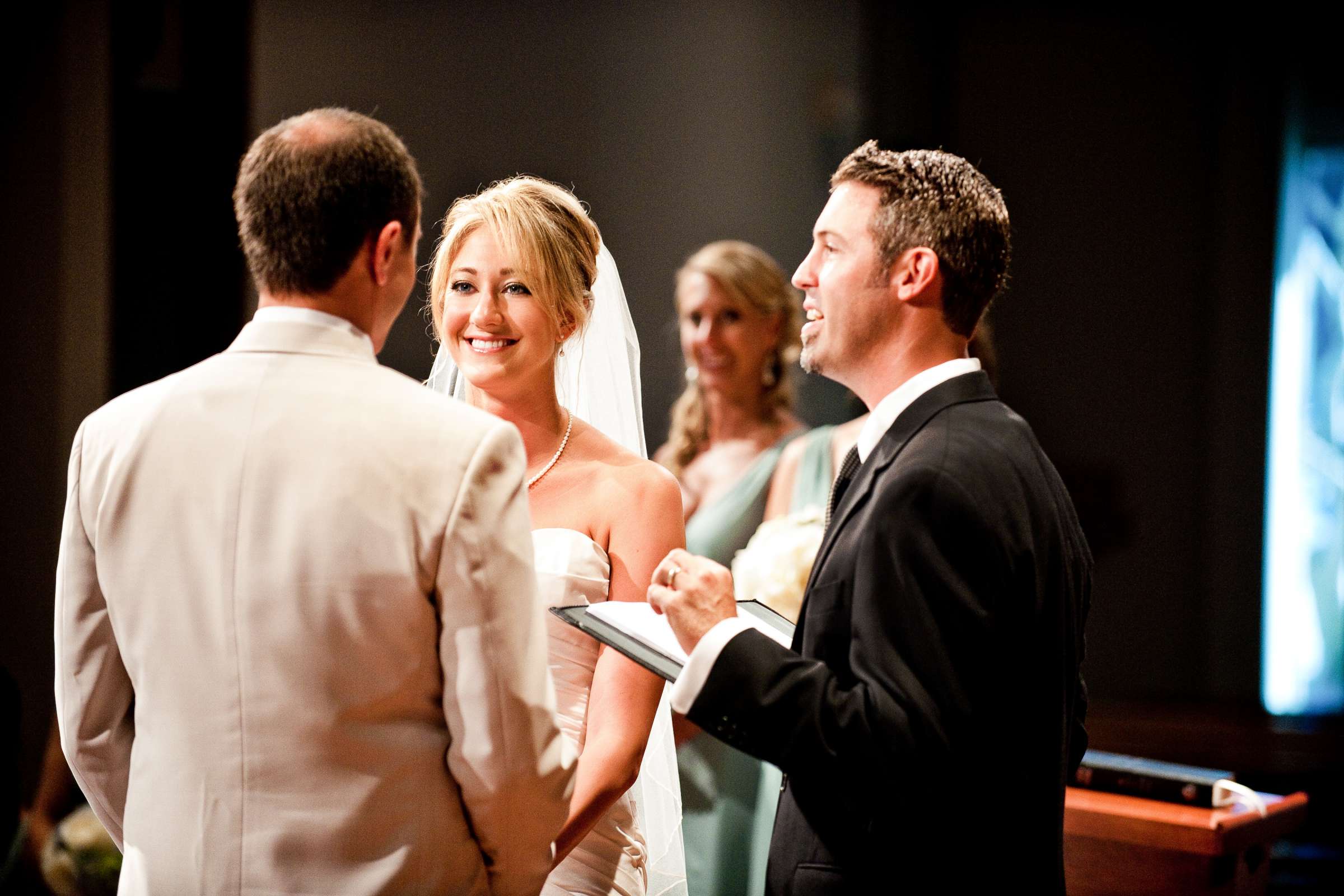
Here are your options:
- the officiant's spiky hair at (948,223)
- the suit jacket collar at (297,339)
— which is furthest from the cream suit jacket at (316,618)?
the officiant's spiky hair at (948,223)

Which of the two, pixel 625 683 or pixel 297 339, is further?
pixel 625 683

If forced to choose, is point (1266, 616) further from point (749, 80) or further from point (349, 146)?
point (349, 146)

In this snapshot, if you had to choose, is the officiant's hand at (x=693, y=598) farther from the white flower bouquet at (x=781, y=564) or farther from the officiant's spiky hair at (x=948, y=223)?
the white flower bouquet at (x=781, y=564)

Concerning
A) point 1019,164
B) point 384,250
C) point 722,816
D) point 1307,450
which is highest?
point 1019,164

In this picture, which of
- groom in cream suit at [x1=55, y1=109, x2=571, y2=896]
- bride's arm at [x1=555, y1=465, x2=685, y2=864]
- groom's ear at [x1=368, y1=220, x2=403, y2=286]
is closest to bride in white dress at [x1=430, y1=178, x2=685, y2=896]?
bride's arm at [x1=555, y1=465, x2=685, y2=864]

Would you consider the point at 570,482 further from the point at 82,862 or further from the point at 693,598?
the point at 82,862

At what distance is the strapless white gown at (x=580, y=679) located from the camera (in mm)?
1876

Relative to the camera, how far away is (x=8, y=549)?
3.91 meters

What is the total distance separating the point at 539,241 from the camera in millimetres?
2004

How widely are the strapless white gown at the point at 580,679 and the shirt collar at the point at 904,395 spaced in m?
0.48

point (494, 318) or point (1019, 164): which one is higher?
point (1019, 164)

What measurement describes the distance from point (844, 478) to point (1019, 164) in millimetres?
3256

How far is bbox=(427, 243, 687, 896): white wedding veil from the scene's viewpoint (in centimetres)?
223

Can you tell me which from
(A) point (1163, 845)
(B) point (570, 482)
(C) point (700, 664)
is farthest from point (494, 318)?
(A) point (1163, 845)
